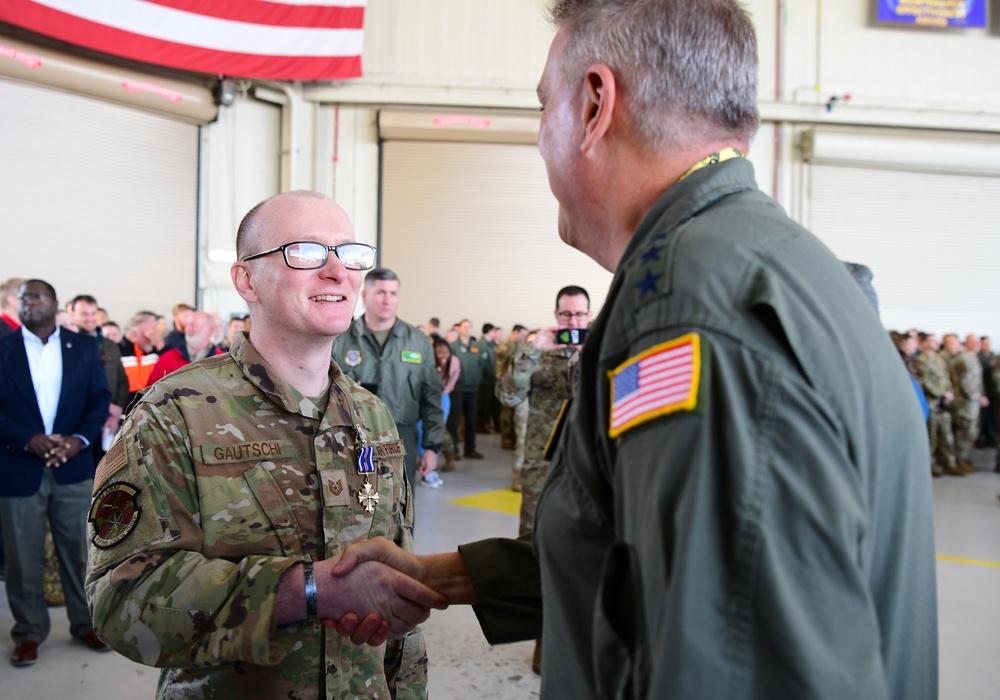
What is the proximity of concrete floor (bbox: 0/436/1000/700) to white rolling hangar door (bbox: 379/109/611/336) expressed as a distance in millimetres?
7312

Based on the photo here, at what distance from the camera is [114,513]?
1472 mm

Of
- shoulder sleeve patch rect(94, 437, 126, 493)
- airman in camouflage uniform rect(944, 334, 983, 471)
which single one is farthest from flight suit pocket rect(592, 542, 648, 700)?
airman in camouflage uniform rect(944, 334, 983, 471)

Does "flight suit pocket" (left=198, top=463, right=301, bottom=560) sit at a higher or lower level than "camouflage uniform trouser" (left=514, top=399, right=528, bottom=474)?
higher

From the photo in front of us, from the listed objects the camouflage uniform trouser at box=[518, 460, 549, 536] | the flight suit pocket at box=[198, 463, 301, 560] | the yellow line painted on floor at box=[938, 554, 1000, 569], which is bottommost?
the yellow line painted on floor at box=[938, 554, 1000, 569]

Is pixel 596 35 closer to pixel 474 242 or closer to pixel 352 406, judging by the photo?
pixel 352 406

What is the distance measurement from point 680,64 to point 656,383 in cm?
49

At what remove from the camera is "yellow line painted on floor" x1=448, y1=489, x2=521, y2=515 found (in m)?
7.41

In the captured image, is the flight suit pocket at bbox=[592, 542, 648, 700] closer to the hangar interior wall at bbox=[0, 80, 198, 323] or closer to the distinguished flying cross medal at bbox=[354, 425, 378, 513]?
the distinguished flying cross medal at bbox=[354, 425, 378, 513]

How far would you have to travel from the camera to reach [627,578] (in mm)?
850

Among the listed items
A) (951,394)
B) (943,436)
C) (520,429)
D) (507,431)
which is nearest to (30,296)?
(520,429)

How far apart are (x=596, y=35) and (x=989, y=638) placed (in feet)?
16.3

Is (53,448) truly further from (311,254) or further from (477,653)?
(311,254)

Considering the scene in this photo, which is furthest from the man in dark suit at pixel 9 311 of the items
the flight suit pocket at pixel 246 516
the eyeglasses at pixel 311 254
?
the flight suit pocket at pixel 246 516

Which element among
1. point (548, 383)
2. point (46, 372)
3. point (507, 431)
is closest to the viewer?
point (46, 372)
